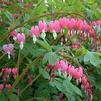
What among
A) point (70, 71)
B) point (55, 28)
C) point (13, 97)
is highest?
point (55, 28)

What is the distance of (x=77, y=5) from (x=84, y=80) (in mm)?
580

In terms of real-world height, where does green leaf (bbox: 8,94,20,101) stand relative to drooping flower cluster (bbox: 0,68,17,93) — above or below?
below

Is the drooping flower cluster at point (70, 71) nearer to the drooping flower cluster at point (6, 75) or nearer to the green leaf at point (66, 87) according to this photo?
the green leaf at point (66, 87)

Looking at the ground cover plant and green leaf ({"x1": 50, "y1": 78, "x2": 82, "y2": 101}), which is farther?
green leaf ({"x1": 50, "y1": 78, "x2": 82, "y2": 101})

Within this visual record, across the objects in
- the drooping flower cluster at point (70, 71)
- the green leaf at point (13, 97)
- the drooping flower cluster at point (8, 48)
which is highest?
the drooping flower cluster at point (8, 48)

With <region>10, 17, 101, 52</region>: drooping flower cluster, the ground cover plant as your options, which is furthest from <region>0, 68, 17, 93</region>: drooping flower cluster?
<region>10, 17, 101, 52</region>: drooping flower cluster

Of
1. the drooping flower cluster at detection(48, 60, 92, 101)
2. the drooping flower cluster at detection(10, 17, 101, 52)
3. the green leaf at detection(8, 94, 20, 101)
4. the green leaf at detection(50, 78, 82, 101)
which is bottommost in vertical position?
the green leaf at detection(8, 94, 20, 101)

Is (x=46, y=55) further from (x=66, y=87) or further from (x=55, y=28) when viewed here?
(x=66, y=87)

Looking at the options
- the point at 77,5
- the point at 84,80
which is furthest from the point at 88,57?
the point at 77,5

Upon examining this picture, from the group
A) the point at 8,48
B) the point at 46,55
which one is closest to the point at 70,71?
the point at 46,55

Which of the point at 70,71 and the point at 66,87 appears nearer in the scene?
the point at 70,71

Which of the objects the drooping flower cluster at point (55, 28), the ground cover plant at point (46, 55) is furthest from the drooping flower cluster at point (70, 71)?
the drooping flower cluster at point (55, 28)

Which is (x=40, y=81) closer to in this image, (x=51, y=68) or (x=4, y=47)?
(x=51, y=68)

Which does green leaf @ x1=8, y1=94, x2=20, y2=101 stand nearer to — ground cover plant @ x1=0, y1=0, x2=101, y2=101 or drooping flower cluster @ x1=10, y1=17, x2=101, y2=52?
ground cover plant @ x1=0, y1=0, x2=101, y2=101
